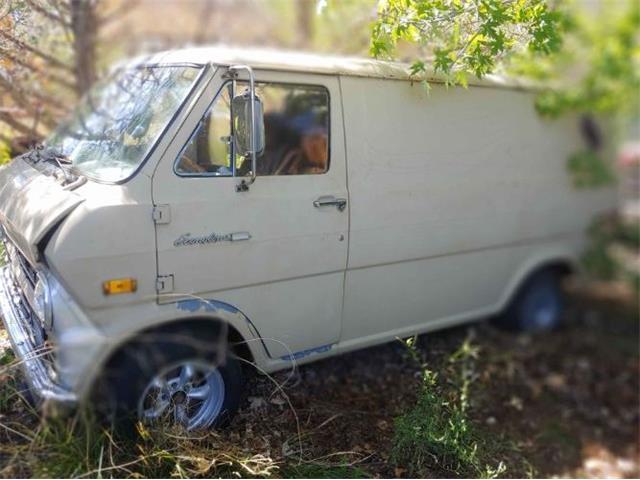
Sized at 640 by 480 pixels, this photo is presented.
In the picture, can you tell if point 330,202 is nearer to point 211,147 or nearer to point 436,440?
point 211,147

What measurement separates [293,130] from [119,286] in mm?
2634

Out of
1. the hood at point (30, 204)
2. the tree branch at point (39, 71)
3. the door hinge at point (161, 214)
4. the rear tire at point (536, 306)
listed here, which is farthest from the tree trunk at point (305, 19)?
the door hinge at point (161, 214)

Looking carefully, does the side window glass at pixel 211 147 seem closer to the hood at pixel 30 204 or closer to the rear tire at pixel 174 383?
the hood at pixel 30 204

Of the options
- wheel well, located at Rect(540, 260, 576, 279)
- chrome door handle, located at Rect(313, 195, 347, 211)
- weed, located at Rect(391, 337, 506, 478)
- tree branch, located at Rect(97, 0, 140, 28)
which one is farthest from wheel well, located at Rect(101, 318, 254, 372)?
tree branch, located at Rect(97, 0, 140, 28)

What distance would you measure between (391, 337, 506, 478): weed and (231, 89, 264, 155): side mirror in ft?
5.09

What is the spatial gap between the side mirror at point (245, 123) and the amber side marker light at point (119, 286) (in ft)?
3.08

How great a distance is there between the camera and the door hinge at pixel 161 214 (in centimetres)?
312

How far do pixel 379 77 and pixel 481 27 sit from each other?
70 cm

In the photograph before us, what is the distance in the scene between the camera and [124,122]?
3643mm

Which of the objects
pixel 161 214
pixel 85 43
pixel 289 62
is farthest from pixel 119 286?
pixel 85 43

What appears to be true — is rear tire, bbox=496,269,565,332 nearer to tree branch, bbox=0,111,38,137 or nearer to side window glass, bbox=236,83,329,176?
side window glass, bbox=236,83,329,176

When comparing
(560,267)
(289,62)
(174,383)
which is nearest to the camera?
(174,383)

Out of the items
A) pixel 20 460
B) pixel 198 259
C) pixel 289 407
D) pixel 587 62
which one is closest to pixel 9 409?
pixel 20 460

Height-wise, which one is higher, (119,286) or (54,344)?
(119,286)
